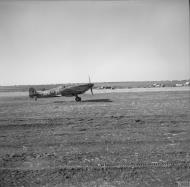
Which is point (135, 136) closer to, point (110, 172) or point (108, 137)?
point (108, 137)

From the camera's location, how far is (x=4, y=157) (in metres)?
7.38

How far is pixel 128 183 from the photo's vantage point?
536 cm

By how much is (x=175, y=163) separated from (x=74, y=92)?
2406 centimetres

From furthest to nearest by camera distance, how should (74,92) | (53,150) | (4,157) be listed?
1. (74,92)
2. (53,150)
3. (4,157)

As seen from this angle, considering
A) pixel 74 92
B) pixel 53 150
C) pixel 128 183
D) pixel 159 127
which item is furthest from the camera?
pixel 74 92

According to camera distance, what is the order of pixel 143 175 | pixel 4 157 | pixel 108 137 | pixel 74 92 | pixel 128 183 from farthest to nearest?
pixel 74 92, pixel 108 137, pixel 4 157, pixel 143 175, pixel 128 183

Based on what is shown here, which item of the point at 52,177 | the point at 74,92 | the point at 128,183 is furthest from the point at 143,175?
the point at 74,92

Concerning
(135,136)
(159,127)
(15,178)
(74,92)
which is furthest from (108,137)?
(74,92)

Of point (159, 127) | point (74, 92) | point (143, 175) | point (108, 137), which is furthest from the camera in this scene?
point (74, 92)

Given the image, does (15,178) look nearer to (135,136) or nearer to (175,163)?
(175,163)

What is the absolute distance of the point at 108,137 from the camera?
9633 millimetres

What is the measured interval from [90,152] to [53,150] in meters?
1.34

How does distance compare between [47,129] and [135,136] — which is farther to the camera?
[47,129]

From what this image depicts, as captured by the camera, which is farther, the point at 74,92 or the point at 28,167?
the point at 74,92
